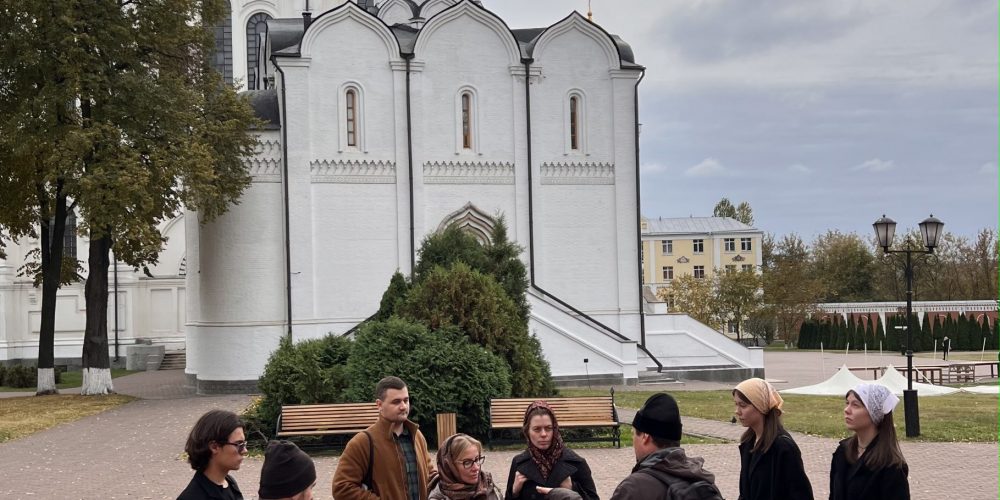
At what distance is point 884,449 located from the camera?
6.27 meters

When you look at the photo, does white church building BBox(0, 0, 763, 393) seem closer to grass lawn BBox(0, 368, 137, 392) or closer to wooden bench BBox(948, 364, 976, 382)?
grass lawn BBox(0, 368, 137, 392)

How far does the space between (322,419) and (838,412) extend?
1102 centimetres

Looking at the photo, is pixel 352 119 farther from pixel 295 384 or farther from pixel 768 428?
pixel 768 428

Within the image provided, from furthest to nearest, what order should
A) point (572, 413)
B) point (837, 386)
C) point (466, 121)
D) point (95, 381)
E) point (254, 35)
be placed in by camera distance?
point (254, 35)
point (466, 121)
point (95, 381)
point (837, 386)
point (572, 413)

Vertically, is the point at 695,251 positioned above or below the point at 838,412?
above

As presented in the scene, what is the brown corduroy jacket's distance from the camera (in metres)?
6.86

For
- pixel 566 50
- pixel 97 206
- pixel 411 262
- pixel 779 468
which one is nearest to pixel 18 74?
pixel 97 206

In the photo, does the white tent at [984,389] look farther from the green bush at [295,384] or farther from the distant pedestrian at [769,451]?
the distant pedestrian at [769,451]

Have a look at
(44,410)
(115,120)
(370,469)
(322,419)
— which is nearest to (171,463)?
(322,419)

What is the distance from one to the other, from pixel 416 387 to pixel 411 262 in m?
15.0

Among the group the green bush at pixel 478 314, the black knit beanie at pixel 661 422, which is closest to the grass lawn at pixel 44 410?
the green bush at pixel 478 314

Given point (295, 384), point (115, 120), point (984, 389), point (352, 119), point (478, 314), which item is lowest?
point (984, 389)

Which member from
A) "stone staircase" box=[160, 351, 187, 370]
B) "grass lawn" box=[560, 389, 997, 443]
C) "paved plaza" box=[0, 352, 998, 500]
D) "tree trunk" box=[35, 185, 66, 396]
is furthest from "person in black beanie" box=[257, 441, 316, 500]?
"stone staircase" box=[160, 351, 187, 370]

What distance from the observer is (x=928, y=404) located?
23.8 metres
